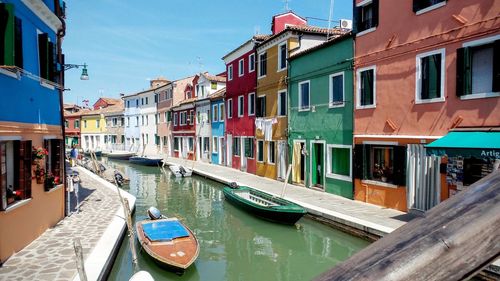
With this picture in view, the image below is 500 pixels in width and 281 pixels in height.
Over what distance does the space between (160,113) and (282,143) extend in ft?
96.0

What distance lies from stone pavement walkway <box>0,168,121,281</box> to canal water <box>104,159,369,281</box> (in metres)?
1.11

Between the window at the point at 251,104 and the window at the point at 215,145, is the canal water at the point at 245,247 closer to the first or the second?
the window at the point at 251,104

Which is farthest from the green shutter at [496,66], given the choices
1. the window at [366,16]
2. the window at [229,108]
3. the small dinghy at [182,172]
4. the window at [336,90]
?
the small dinghy at [182,172]

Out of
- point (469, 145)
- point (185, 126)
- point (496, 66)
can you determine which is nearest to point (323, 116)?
point (496, 66)

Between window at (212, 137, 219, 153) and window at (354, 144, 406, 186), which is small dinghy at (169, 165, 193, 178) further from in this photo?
window at (354, 144, 406, 186)

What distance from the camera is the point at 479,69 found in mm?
10953

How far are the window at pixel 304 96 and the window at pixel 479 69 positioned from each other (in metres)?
9.06

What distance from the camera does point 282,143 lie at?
22.5m

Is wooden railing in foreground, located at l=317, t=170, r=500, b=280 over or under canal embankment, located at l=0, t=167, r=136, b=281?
over

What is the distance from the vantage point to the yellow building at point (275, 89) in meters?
21.3

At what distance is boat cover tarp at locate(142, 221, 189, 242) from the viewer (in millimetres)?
10516

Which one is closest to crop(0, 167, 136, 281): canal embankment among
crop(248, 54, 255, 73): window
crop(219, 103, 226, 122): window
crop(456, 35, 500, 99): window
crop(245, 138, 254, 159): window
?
crop(456, 35, 500, 99): window

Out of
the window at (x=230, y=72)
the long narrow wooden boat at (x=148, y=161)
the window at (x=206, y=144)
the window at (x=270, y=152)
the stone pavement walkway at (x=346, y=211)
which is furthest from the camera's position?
the long narrow wooden boat at (x=148, y=161)

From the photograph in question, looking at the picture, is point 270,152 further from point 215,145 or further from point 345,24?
point 215,145
